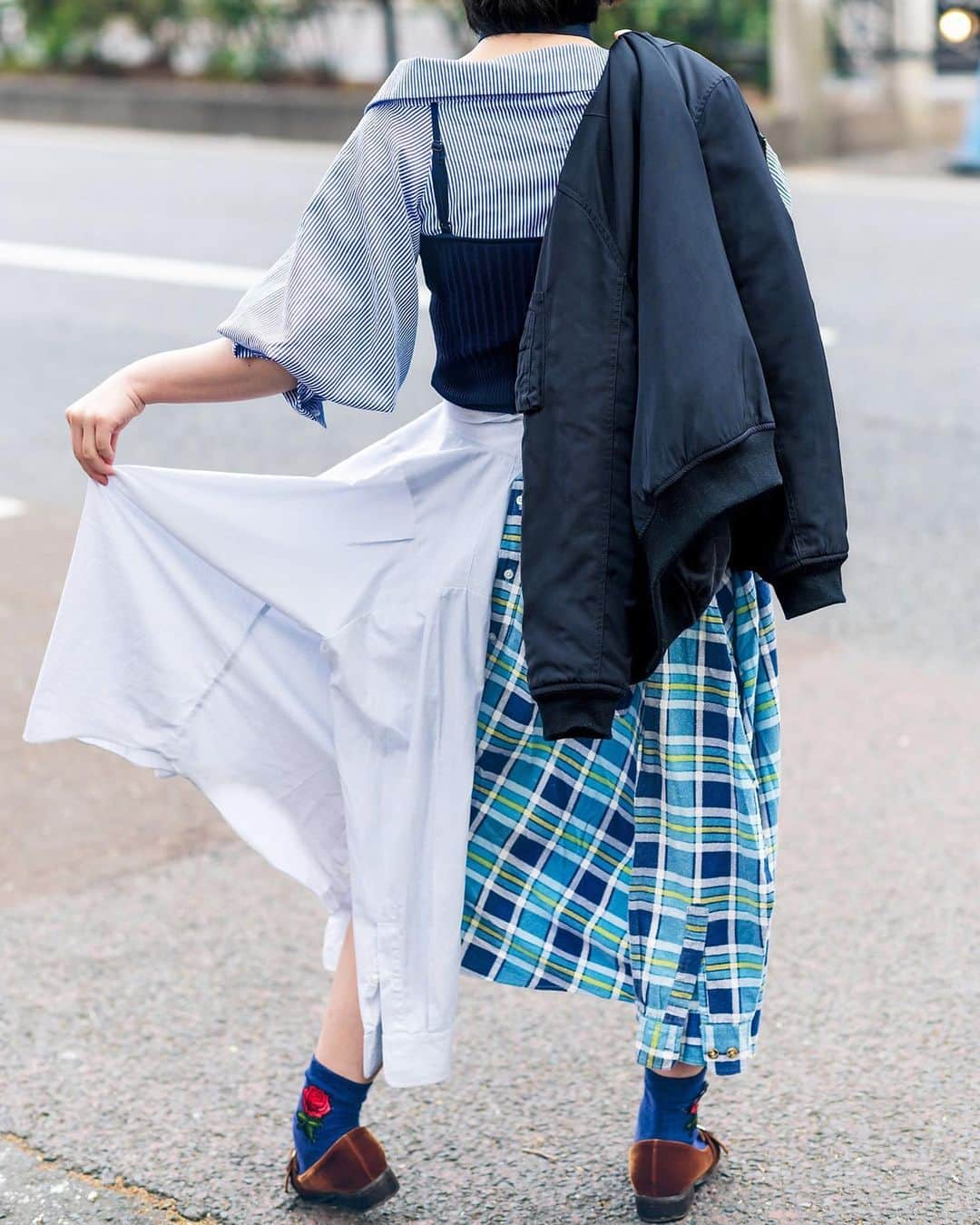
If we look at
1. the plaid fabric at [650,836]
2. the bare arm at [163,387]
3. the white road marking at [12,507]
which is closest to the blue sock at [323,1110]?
the plaid fabric at [650,836]

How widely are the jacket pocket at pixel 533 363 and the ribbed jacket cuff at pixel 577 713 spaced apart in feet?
1.13

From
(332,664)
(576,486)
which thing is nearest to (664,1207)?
(332,664)

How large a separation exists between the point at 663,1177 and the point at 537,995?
29.3 inches

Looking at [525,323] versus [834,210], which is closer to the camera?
[525,323]

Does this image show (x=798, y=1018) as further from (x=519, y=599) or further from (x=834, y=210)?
(x=834, y=210)

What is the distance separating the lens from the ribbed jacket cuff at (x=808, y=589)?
232cm

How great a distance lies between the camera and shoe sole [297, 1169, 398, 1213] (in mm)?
2666

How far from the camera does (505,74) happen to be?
2.29 m

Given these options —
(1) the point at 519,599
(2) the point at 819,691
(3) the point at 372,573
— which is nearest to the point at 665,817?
(1) the point at 519,599

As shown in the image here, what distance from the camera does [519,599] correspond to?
243 cm

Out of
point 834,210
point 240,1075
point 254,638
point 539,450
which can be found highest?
point 539,450

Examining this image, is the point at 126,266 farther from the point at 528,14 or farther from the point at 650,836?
the point at 650,836

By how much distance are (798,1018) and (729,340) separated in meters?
1.50

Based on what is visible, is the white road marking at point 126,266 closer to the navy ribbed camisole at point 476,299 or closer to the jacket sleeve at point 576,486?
the navy ribbed camisole at point 476,299
